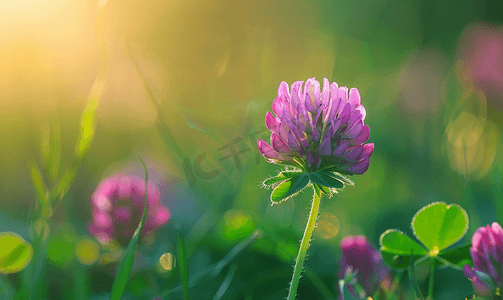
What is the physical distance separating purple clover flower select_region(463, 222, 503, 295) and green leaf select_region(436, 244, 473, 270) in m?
0.20

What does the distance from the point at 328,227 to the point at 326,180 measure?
1076 millimetres

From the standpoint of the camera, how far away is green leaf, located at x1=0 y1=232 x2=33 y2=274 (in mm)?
1264

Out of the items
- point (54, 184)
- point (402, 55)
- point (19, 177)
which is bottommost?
point (19, 177)

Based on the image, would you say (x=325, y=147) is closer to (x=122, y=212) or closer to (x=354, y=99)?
(x=354, y=99)

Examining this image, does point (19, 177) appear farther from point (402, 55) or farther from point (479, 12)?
point (479, 12)

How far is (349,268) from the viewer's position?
3.75 feet

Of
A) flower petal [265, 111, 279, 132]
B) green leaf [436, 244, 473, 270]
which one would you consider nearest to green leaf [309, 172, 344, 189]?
flower petal [265, 111, 279, 132]

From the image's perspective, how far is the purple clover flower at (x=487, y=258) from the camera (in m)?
0.87

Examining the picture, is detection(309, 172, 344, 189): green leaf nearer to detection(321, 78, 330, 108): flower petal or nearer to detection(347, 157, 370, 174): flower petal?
detection(347, 157, 370, 174): flower petal

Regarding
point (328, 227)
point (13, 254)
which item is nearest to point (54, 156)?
point (13, 254)

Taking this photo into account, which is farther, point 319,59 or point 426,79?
point 426,79

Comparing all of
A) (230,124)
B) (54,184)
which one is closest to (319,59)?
(230,124)

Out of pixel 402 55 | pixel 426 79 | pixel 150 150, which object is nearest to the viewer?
pixel 150 150

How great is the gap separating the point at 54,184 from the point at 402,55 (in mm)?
3868
